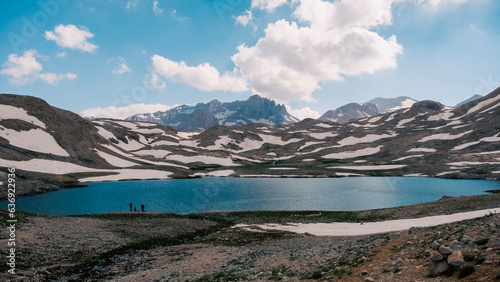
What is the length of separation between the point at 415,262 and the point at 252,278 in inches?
379

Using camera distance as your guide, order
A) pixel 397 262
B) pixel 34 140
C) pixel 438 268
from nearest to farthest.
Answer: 1. pixel 438 268
2. pixel 397 262
3. pixel 34 140

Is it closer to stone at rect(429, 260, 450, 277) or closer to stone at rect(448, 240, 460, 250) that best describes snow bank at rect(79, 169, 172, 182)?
stone at rect(448, 240, 460, 250)

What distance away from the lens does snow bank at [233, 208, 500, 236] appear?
34906mm

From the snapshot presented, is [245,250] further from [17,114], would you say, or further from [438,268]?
[17,114]

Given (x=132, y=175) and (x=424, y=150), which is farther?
(x=424, y=150)

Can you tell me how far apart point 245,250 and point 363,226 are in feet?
65.4

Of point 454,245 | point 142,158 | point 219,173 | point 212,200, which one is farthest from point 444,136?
point 454,245

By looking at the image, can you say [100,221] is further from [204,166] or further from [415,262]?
[204,166]

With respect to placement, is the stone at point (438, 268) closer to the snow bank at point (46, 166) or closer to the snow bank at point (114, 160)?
the snow bank at point (46, 166)

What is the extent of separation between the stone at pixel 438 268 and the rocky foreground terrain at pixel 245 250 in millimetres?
35

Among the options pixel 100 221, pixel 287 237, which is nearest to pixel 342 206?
pixel 287 237

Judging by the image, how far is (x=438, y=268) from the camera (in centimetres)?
1127

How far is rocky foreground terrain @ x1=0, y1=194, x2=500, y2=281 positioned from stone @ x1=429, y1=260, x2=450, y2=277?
0.04 meters

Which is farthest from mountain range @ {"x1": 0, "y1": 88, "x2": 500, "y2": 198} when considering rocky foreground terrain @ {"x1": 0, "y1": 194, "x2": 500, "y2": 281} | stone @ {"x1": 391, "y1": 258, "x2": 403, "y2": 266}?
stone @ {"x1": 391, "y1": 258, "x2": 403, "y2": 266}
